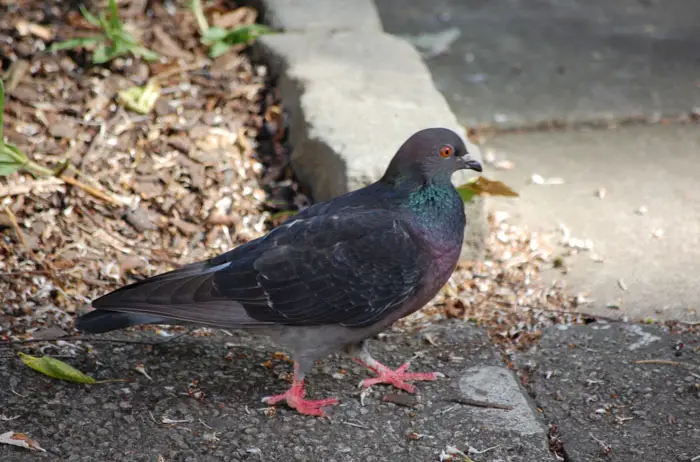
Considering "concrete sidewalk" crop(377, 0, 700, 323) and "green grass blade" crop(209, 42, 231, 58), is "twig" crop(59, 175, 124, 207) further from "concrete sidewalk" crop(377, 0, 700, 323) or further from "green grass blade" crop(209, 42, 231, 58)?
"concrete sidewalk" crop(377, 0, 700, 323)

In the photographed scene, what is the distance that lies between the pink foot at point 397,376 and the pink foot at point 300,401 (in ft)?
0.63

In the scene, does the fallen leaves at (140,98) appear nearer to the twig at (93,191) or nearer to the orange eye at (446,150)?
the twig at (93,191)

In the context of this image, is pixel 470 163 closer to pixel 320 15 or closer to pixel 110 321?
pixel 110 321

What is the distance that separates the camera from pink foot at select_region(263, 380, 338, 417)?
337 cm

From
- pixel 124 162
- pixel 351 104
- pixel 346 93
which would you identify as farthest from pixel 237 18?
pixel 124 162

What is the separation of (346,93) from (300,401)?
1.97 meters

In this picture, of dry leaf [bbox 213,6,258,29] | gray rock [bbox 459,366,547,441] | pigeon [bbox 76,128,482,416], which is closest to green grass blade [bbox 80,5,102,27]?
dry leaf [bbox 213,6,258,29]

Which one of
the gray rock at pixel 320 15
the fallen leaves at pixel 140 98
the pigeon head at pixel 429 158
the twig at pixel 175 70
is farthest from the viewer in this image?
the gray rock at pixel 320 15

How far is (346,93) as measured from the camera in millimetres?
4887

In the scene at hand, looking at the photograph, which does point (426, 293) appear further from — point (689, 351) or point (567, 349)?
point (689, 351)

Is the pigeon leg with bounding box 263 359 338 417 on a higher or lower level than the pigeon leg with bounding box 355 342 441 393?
higher

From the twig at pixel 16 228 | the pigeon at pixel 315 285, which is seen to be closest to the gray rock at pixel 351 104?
the pigeon at pixel 315 285

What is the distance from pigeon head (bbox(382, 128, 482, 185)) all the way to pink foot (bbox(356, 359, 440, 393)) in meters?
0.67

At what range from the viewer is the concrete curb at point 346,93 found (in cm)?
435
